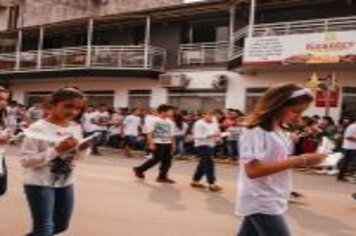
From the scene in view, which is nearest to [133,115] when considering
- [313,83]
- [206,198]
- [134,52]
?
[313,83]

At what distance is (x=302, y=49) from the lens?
77.4 ft

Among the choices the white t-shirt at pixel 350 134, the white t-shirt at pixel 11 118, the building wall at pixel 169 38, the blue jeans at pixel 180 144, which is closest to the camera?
the white t-shirt at pixel 11 118

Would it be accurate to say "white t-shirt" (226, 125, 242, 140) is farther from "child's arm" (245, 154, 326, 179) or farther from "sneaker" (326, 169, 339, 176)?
"child's arm" (245, 154, 326, 179)

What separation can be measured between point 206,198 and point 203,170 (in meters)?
1.44

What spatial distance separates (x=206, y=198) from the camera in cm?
1243

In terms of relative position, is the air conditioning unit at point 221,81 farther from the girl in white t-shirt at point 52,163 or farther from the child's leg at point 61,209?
the child's leg at point 61,209

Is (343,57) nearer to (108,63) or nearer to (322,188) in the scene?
(322,188)

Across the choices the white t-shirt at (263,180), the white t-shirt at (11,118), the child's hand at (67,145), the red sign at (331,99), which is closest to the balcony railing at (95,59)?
the red sign at (331,99)

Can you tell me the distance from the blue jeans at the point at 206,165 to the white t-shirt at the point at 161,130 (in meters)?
0.89

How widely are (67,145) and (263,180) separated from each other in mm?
1445

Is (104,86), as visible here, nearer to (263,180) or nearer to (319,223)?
(319,223)

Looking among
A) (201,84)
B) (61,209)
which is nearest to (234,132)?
(201,84)

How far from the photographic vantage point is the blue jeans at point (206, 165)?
13.6m

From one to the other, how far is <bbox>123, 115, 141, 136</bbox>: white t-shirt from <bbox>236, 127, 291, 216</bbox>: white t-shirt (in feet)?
61.0
